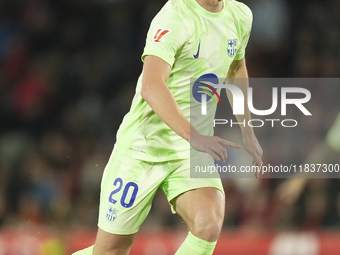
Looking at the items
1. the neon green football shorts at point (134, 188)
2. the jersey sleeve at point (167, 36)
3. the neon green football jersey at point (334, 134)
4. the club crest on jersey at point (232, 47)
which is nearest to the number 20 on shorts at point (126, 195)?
the neon green football shorts at point (134, 188)

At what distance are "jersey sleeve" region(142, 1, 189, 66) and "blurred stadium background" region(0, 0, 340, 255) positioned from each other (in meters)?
2.18

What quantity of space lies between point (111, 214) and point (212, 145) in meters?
0.77

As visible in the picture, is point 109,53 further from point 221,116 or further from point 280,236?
point 280,236

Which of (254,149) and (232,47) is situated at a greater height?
(232,47)

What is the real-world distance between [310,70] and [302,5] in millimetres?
749

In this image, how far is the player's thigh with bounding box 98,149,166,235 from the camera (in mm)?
2525

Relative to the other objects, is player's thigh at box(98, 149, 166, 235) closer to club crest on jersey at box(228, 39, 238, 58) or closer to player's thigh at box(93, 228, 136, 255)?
player's thigh at box(93, 228, 136, 255)

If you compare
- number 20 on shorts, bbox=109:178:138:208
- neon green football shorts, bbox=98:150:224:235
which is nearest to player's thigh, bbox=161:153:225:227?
neon green football shorts, bbox=98:150:224:235

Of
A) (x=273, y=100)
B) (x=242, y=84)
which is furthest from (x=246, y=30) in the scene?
(x=273, y=100)

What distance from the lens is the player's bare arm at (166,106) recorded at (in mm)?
2080

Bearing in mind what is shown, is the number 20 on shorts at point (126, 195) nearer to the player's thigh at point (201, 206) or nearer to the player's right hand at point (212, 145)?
the player's thigh at point (201, 206)

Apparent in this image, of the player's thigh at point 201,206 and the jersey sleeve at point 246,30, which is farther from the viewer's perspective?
the jersey sleeve at point 246,30

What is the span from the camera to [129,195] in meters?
2.53

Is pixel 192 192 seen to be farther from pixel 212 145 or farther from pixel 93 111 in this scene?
pixel 93 111
